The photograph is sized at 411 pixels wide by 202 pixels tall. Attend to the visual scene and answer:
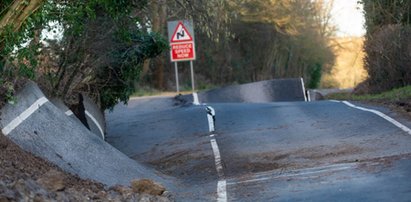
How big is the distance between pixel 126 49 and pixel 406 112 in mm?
6604

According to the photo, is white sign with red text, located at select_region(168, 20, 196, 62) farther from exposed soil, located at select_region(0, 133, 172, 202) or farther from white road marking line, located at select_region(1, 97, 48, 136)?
exposed soil, located at select_region(0, 133, 172, 202)

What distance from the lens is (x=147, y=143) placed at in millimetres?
20359

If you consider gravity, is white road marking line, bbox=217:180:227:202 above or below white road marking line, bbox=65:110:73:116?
below

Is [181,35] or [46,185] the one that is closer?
[46,185]

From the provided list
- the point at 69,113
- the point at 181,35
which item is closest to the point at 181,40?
the point at 181,35

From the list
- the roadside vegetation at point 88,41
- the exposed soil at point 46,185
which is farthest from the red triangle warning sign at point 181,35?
the exposed soil at point 46,185

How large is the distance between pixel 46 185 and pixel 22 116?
3.71 m

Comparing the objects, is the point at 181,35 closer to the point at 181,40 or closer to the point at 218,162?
the point at 181,40

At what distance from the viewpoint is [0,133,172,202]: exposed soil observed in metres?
8.93

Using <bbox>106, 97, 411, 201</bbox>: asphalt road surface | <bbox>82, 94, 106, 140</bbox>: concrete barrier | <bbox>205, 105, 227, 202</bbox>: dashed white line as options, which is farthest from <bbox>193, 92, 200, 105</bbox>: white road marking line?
<bbox>82, 94, 106, 140</bbox>: concrete barrier

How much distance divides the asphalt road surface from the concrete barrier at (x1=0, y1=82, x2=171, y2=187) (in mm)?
1015

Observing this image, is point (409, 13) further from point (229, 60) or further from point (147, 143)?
point (229, 60)

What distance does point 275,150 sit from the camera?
16.7 meters

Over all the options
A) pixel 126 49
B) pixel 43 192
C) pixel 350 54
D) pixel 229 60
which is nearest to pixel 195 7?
pixel 126 49
